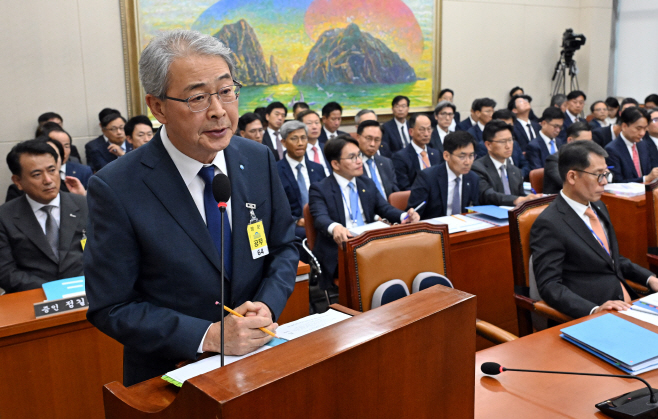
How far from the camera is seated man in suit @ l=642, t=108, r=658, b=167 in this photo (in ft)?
18.0

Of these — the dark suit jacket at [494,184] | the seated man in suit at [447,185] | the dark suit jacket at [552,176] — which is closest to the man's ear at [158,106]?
the seated man in suit at [447,185]

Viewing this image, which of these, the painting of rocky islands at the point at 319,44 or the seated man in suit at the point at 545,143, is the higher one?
the painting of rocky islands at the point at 319,44

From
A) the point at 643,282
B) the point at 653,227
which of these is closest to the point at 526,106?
the point at 653,227

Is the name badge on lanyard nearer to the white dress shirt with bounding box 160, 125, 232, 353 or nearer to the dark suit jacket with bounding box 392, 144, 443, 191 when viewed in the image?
the white dress shirt with bounding box 160, 125, 232, 353

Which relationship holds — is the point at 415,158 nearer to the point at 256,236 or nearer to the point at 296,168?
the point at 296,168

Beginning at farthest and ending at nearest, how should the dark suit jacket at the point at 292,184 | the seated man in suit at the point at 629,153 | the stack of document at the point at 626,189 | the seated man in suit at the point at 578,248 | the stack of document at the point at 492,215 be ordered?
the seated man in suit at the point at 629,153 → the dark suit jacket at the point at 292,184 → the stack of document at the point at 626,189 → the stack of document at the point at 492,215 → the seated man in suit at the point at 578,248

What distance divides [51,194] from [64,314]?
96 centimetres

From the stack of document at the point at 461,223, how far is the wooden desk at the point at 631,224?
129cm

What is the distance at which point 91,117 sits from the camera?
20.9 ft

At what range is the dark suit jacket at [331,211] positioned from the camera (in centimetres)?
Answer: 350

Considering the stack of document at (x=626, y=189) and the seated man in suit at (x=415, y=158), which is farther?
the seated man in suit at (x=415, y=158)

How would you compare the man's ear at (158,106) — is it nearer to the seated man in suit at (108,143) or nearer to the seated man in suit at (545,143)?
the seated man in suit at (108,143)

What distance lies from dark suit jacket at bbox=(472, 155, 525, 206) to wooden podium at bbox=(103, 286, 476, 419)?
327cm

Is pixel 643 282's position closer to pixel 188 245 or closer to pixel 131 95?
pixel 188 245
